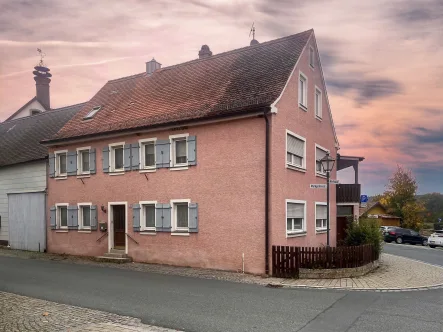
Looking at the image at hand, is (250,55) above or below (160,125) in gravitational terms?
above

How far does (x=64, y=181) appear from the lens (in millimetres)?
21469

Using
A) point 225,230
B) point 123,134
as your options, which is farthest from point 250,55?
point 225,230

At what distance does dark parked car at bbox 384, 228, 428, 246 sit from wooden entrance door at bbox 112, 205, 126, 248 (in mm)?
31125

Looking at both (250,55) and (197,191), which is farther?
(250,55)

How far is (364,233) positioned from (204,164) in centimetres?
859

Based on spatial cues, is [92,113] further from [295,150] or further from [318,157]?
[318,157]

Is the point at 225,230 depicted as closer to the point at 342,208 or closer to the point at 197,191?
the point at 197,191

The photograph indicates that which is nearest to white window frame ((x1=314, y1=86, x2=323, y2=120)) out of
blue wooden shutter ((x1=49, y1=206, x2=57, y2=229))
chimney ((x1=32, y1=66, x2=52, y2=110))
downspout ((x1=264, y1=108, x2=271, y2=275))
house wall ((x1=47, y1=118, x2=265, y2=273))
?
downspout ((x1=264, y1=108, x2=271, y2=275))

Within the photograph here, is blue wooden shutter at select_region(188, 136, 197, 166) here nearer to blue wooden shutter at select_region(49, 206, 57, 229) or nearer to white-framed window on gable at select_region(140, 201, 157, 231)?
white-framed window on gable at select_region(140, 201, 157, 231)

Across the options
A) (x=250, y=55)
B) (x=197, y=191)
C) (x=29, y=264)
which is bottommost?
(x=29, y=264)

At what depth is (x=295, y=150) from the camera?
691 inches

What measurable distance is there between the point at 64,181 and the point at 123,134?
4784mm

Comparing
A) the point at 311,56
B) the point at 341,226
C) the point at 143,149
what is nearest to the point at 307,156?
the point at 311,56

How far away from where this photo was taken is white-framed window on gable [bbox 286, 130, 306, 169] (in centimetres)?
1683
